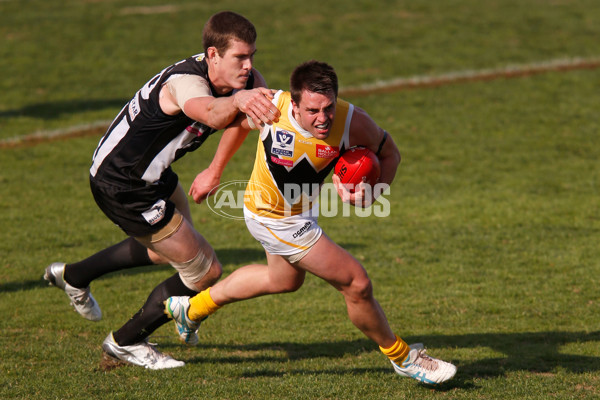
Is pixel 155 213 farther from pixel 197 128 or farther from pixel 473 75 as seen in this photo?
pixel 473 75

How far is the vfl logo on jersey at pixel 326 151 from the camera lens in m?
5.15

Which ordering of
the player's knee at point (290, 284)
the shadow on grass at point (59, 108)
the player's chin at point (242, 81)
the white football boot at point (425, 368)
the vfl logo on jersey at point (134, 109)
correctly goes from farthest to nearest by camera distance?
the shadow on grass at point (59, 108) → the player's knee at point (290, 284) → the vfl logo on jersey at point (134, 109) → the white football boot at point (425, 368) → the player's chin at point (242, 81)

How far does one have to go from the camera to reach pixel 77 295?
669 centimetres

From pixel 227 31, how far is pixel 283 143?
85cm

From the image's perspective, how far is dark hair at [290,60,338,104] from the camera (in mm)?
4836

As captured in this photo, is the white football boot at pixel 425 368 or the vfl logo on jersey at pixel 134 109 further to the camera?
the vfl logo on jersey at pixel 134 109

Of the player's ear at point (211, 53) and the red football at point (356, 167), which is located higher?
the player's ear at point (211, 53)

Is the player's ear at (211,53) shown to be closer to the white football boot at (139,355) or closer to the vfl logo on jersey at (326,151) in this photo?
the vfl logo on jersey at (326,151)

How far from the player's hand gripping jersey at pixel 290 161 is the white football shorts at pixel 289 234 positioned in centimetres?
5

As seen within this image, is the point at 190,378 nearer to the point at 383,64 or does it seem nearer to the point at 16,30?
the point at 383,64

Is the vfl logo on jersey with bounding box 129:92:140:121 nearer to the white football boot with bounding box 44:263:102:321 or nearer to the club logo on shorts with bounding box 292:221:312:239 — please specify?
the club logo on shorts with bounding box 292:221:312:239

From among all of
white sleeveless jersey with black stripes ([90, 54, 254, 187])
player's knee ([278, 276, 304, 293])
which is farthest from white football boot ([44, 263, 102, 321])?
player's knee ([278, 276, 304, 293])

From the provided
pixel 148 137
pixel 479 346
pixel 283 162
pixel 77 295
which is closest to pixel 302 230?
pixel 283 162

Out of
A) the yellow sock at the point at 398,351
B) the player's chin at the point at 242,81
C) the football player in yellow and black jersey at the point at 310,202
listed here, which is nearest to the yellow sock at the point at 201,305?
the football player in yellow and black jersey at the point at 310,202
